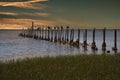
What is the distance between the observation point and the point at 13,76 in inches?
609

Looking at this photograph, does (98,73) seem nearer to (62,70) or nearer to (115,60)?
(62,70)

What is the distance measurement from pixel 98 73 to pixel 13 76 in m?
4.50

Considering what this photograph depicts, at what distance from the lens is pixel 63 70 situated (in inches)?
665

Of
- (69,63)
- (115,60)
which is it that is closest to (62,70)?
(69,63)

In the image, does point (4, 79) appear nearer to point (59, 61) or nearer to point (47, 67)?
point (47, 67)

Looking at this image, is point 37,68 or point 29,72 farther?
point 37,68

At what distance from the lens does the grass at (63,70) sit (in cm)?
1520

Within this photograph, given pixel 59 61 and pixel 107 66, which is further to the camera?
pixel 59 61

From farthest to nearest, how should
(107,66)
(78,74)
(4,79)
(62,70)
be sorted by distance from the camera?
(107,66)
(62,70)
(78,74)
(4,79)

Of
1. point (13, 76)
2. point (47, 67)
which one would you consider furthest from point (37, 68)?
point (13, 76)

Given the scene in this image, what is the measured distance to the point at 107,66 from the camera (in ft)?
59.6

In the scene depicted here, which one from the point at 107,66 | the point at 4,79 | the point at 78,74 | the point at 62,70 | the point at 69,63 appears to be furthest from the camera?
the point at 69,63

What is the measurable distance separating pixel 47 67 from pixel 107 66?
3.60 m

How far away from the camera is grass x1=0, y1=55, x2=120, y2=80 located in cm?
1520
